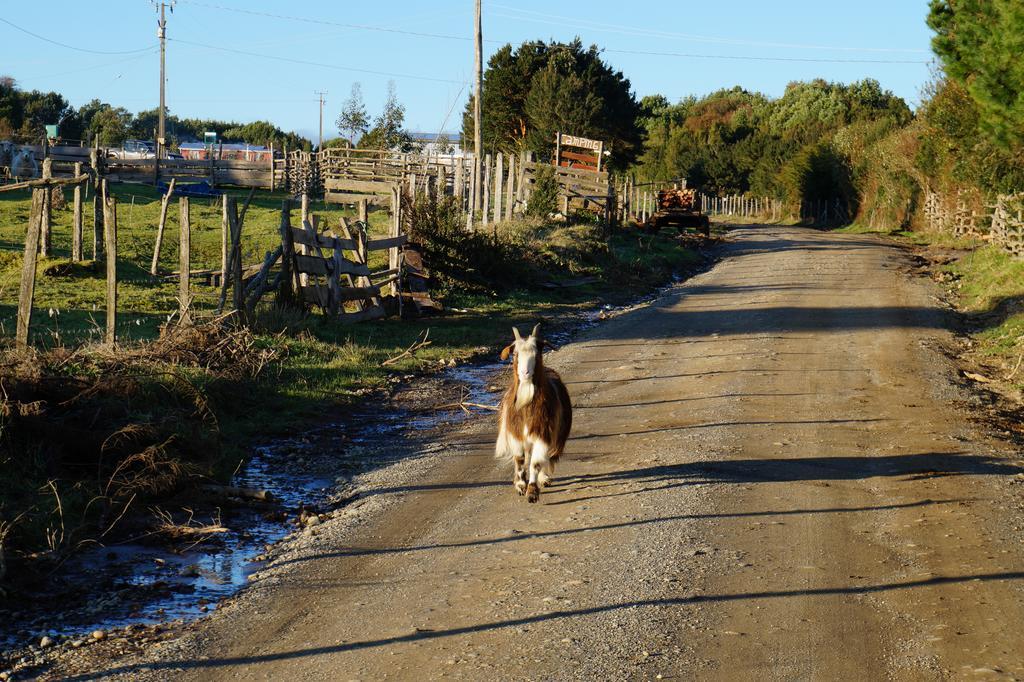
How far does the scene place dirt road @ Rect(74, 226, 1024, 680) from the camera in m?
5.82

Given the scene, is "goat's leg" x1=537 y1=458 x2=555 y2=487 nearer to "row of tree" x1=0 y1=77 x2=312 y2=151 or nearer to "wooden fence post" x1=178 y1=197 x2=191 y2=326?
"wooden fence post" x1=178 y1=197 x2=191 y2=326

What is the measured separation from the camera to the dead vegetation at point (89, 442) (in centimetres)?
770

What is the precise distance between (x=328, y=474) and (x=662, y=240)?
33869 mm

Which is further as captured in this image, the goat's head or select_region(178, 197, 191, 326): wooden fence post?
select_region(178, 197, 191, 326): wooden fence post

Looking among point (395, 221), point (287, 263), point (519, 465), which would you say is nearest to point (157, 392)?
point (519, 465)

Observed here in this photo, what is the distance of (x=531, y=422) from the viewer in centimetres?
880

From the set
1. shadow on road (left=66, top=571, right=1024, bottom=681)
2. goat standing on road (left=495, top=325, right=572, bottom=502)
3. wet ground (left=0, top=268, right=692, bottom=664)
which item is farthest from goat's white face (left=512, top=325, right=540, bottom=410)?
shadow on road (left=66, top=571, right=1024, bottom=681)

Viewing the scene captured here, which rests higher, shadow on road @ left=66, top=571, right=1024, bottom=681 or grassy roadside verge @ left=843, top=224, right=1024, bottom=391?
grassy roadside verge @ left=843, top=224, right=1024, bottom=391

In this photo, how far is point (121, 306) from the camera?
18.0 meters

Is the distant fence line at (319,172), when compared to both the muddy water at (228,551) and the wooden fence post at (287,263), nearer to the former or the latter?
the wooden fence post at (287,263)

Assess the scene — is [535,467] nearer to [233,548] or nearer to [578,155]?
[233,548]

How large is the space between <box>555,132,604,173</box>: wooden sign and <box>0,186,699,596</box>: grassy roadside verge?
60.9 ft

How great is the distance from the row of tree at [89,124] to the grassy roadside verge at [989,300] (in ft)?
110

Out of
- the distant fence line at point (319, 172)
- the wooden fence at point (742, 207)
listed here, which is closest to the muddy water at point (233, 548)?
the distant fence line at point (319, 172)
